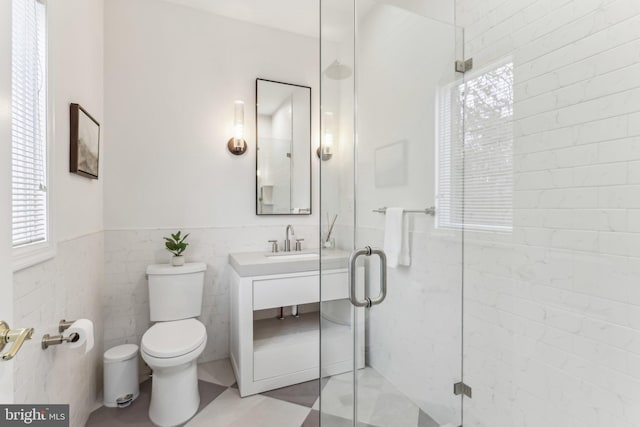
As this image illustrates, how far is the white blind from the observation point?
3.62 ft

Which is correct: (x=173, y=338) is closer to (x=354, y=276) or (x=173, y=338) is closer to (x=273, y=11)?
(x=354, y=276)

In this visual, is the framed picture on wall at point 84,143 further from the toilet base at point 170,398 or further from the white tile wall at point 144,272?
the toilet base at point 170,398

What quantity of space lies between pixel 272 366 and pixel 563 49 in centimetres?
235

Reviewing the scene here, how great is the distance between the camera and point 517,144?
130cm

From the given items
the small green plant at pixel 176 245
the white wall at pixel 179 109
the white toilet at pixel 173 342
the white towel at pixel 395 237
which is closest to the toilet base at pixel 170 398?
the white toilet at pixel 173 342

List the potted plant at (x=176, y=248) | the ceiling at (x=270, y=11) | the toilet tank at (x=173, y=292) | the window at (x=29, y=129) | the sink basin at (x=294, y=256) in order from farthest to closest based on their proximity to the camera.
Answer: the sink basin at (x=294, y=256), the ceiling at (x=270, y=11), the potted plant at (x=176, y=248), the toilet tank at (x=173, y=292), the window at (x=29, y=129)

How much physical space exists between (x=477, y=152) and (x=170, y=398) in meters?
2.21

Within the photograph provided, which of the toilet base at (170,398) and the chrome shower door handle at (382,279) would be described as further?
the toilet base at (170,398)

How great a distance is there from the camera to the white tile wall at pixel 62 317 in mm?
1067

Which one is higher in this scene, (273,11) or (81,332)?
(273,11)

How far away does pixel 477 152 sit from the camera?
1.49m

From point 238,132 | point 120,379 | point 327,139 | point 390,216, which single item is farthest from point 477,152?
point 120,379

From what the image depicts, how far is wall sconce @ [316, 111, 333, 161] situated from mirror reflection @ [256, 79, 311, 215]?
119cm

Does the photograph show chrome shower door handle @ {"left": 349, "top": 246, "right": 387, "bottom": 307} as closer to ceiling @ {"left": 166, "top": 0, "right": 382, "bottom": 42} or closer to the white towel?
the white towel
